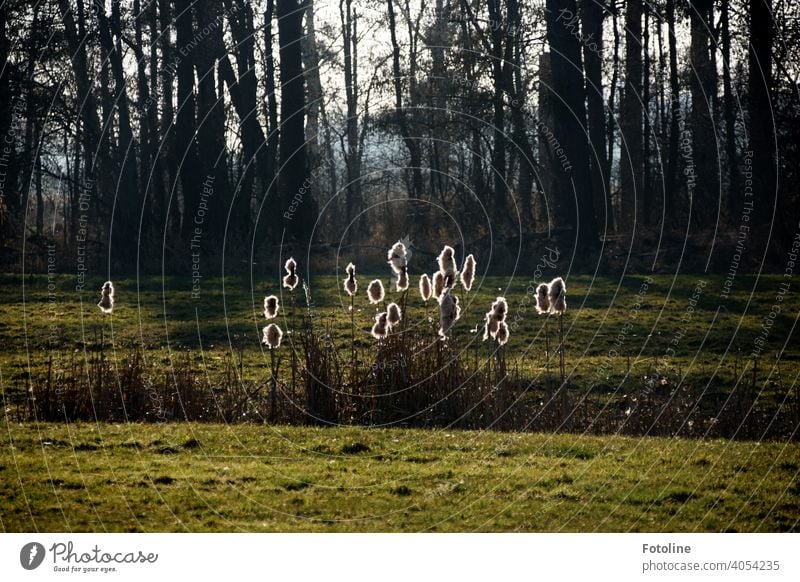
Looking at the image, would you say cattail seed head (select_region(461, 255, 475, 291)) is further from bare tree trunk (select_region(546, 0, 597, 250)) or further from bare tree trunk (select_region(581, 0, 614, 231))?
bare tree trunk (select_region(581, 0, 614, 231))

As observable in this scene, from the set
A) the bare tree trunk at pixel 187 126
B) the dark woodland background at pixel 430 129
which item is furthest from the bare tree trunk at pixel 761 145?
the bare tree trunk at pixel 187 126

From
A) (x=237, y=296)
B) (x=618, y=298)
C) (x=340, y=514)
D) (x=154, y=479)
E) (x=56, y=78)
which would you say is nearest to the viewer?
(x=340, y=514)

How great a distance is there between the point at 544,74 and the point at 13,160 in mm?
14753

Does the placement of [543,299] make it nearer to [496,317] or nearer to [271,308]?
[496,317]

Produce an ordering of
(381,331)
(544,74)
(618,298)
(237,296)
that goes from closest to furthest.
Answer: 1. (381,331)
2. (618,298)
3. (237,296)
4. (544,74)

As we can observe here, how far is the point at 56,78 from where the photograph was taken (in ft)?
89.4

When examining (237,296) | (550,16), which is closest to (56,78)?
(237,296)

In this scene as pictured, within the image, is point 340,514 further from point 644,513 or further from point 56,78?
point 56,78

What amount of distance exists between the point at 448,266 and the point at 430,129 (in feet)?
70.4

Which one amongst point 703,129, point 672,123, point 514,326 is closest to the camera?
point 514,326

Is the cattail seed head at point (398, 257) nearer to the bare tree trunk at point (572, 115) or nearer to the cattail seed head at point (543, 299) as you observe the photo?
the cattail seed head at point (543, 299)

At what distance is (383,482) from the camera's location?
9414 millimetres

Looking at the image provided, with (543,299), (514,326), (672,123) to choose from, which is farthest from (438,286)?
(672,123)

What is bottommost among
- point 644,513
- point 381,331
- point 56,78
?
point 644,513
